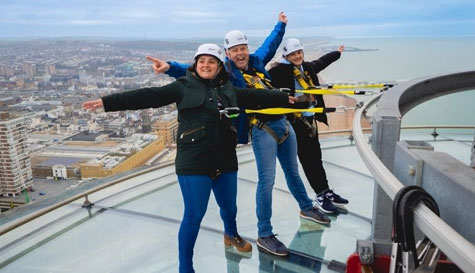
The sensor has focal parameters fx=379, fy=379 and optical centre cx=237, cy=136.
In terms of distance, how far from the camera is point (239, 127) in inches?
113

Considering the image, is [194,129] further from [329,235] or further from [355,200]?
[355,200]

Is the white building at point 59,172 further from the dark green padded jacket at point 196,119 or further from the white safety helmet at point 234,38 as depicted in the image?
the dark green padded jacket at point 196,119

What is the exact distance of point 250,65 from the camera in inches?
117

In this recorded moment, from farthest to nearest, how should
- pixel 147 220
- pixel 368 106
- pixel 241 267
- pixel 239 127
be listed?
pixel 147 220 → pixel 239 127 → pixel 241 267 → pixel 368 106

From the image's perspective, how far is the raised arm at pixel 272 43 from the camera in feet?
10.6

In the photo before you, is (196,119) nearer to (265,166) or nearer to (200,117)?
(200,117)

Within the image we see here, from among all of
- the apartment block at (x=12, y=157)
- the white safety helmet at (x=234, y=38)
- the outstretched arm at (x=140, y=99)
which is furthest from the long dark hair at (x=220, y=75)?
the apartment block at (x=12, y=157)

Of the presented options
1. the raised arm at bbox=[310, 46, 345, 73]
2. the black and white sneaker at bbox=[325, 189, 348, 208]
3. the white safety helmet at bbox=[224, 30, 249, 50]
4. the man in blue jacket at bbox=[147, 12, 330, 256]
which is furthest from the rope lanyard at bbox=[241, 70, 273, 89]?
the black and white sneaker at bbox=[325, 189, 348, 208]

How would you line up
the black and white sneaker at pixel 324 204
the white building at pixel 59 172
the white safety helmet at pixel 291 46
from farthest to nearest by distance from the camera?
the white building at pixel 59 172, the black and white sneaker at pixel 324 204, the white safety helmet at pixel 291 46

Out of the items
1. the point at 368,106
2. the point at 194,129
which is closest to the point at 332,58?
the point at 368,106

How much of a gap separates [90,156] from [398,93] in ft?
48.6

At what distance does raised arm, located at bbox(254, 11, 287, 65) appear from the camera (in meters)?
3.24

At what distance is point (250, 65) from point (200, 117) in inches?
33.6

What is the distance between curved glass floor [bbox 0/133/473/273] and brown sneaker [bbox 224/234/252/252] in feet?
0.15
